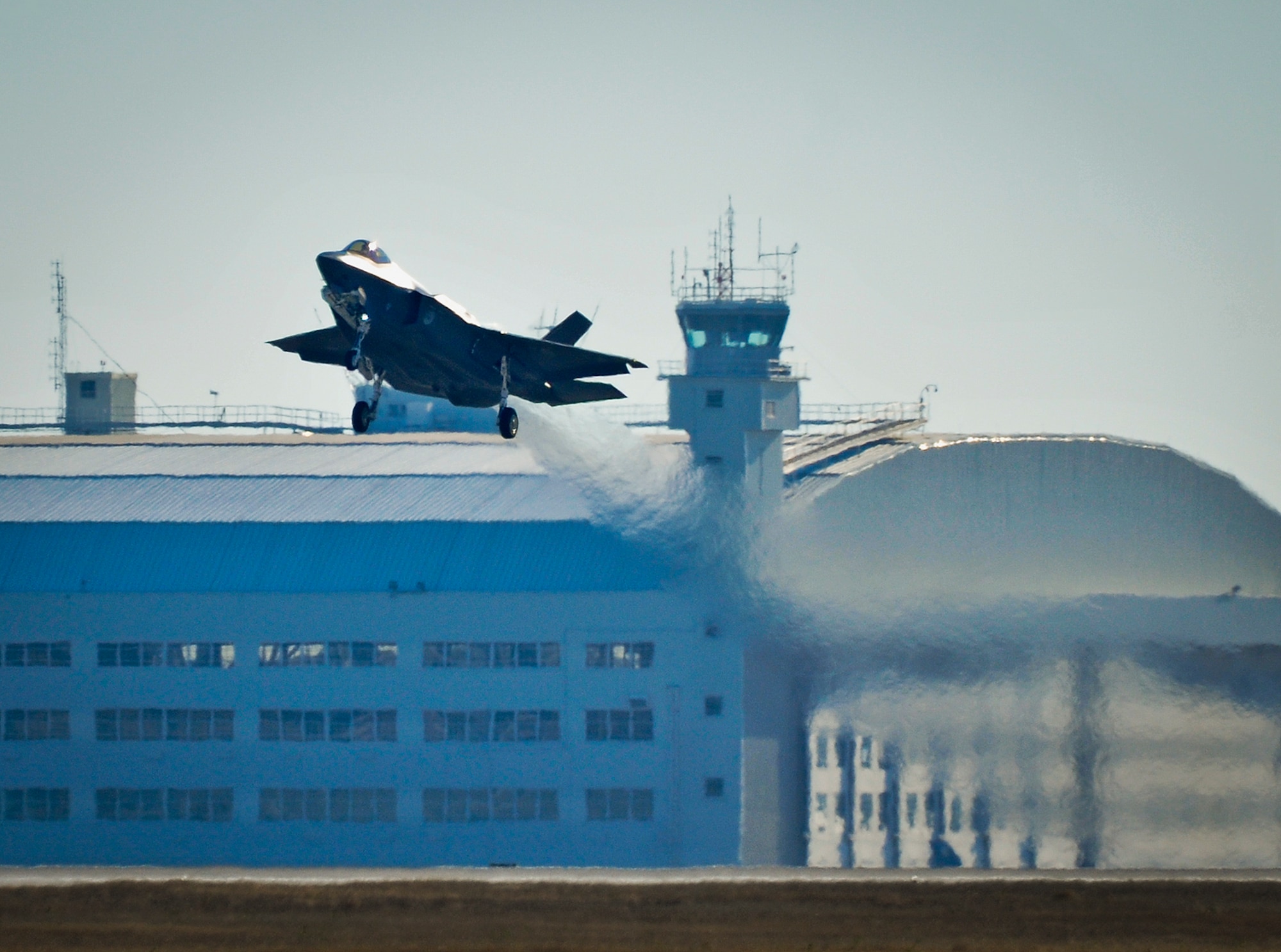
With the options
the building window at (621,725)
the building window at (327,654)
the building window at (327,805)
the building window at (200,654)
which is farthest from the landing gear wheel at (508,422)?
the building window at (200,654)

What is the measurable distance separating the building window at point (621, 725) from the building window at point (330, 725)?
7666mm

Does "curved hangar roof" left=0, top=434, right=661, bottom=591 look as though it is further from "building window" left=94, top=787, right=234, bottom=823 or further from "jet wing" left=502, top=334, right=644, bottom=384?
"jet wing" left=502, top=334, right=644, bottom=384

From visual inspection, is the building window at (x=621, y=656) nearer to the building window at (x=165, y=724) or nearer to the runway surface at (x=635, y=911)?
the runway surface at (x=635, y=911)

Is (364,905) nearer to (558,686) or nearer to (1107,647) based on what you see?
(558,686)

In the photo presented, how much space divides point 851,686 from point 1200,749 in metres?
12.6

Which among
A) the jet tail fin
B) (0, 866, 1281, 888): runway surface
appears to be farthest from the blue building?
the jet tail fin

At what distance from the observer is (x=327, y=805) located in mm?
66000

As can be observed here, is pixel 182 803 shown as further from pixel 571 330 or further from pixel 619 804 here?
pixel 571 330

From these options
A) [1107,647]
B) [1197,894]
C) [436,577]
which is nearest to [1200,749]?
[1107,647]

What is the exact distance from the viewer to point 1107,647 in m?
62.6

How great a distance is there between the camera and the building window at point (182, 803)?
66000mm

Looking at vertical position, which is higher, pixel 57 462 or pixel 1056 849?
pixel 57 462

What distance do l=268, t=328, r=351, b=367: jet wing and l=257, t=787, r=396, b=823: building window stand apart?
2641 cm

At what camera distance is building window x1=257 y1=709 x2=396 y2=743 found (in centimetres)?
6562
